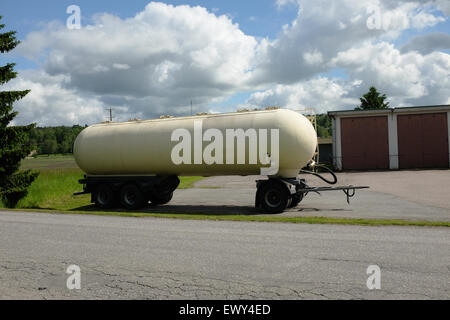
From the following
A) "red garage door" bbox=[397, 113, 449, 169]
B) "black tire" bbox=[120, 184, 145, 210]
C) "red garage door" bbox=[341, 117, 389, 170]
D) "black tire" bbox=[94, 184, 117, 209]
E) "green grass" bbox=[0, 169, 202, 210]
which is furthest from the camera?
"red garage door" bbox=[341, 117, 389, 170]

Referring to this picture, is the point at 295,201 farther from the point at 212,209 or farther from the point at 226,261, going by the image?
the point at 226,261

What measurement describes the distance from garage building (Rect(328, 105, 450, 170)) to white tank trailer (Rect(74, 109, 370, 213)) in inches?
841

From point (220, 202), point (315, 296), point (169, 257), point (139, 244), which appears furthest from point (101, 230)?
point (220, 202)

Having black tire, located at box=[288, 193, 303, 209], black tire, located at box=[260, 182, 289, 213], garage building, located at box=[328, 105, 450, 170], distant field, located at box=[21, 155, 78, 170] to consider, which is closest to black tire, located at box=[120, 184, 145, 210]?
black tire, located at box=[260, 182, 289, 213]

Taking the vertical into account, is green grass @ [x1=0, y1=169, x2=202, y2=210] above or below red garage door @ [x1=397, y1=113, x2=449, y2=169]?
below

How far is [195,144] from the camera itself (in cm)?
1500

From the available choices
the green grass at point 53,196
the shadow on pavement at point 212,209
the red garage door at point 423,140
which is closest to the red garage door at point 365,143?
the red garage door at point 423,140

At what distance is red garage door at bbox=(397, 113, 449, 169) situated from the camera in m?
33.5

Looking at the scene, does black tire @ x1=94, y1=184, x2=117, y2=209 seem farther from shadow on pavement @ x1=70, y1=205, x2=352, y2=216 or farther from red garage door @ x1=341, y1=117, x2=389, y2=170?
red garage door @ x1=341, y1=117, x2=389, y2=170

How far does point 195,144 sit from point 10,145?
12.9 m

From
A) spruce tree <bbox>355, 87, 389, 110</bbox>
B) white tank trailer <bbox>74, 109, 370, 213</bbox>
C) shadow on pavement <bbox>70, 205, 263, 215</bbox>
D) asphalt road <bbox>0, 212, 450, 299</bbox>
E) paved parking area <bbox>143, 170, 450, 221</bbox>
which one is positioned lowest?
shadow on pavement <bbox>70, 205, 263, 215</bbox>
